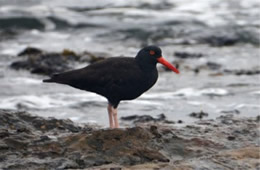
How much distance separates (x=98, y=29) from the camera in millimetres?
16484

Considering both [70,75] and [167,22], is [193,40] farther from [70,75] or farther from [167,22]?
[70,75]

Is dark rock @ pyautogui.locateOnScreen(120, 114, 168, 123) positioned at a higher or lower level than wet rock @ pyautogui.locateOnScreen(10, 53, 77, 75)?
lower

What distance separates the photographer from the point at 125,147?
5324mm

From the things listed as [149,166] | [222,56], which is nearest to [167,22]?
[222,56]

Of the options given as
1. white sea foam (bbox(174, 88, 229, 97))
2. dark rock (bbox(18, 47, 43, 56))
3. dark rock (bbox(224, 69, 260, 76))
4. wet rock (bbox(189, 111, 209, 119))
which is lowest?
wet rock (bbox(189, 111, 209, 119))

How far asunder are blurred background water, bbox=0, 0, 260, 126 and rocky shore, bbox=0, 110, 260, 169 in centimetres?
201

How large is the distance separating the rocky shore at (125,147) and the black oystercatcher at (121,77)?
43 cm

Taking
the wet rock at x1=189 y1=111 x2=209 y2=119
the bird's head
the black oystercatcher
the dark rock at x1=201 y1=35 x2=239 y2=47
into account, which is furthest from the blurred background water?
the bird's head

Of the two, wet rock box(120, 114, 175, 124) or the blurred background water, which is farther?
the blurred background water

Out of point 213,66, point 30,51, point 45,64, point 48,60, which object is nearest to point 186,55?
point 213,66

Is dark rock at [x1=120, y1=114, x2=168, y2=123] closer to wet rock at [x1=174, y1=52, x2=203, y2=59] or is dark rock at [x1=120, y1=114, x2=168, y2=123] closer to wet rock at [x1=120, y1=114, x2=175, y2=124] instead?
wet rock at [x1=120, y1=114, x2=175, y2=124]

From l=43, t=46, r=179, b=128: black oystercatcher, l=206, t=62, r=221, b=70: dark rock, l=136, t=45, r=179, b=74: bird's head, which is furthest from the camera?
l=206, t=62, r=221, b=70: dark rock

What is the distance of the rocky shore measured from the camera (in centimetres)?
505

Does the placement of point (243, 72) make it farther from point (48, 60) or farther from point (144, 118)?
point (144, 118)
